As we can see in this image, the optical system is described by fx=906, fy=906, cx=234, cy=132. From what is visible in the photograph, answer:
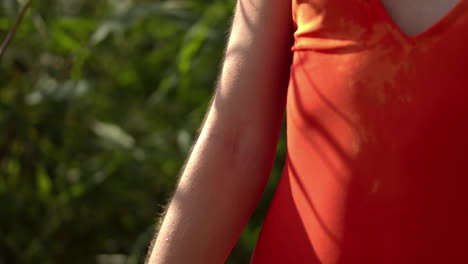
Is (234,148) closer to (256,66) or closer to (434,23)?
(256,66)

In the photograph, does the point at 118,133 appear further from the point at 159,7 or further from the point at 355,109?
the point at 355,109

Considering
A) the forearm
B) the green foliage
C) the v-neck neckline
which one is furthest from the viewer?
the green foliage

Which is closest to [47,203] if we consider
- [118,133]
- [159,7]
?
[118,133]

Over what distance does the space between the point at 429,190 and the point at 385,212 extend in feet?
0.14

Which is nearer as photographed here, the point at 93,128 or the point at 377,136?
the point at 377,136

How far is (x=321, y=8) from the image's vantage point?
777mm

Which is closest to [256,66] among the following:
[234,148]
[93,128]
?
[234,148]

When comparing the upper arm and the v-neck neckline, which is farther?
the upper arm

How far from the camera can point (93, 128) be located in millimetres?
1928

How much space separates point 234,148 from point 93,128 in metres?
1.13

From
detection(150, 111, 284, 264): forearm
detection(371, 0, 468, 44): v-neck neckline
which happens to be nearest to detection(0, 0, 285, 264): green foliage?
detection(150, 111, 284, 264): forearm

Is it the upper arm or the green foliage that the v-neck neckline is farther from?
the green foliage

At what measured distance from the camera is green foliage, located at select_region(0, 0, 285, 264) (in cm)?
186

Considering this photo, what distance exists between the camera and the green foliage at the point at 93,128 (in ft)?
6.10
